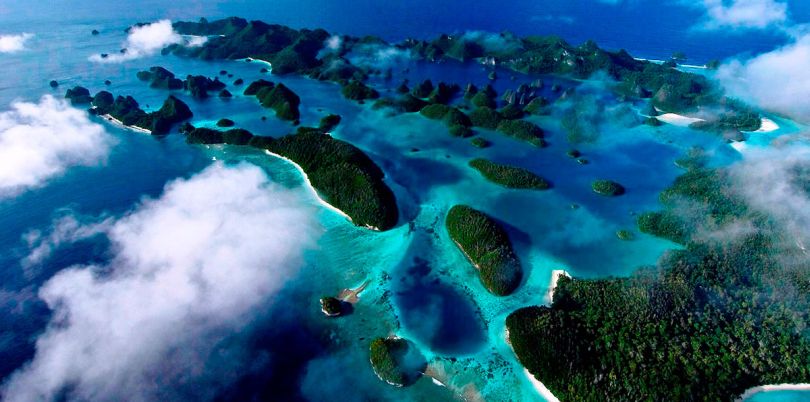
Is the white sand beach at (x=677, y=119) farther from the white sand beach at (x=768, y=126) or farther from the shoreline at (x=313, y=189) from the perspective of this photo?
the shoreline at (x=313, y=189)

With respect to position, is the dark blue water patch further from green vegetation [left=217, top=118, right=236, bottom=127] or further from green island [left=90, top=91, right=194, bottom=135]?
green island [left=90, top=91, right=194, bottom=135]

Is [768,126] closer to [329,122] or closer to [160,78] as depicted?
[329,122]

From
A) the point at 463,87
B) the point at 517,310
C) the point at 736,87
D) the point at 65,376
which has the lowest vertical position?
the point at 65,376

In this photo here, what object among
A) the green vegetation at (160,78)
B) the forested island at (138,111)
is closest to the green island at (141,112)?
the forested island at (138,111)

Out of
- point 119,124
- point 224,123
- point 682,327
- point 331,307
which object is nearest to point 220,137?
point 224,123

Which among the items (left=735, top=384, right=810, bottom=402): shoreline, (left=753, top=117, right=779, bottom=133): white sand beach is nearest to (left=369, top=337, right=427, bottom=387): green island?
(left=735, top=384, right=810, bottom=402): shoreline

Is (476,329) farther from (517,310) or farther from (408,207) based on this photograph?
(408,207)

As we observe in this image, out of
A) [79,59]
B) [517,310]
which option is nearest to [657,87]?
[517,310]
